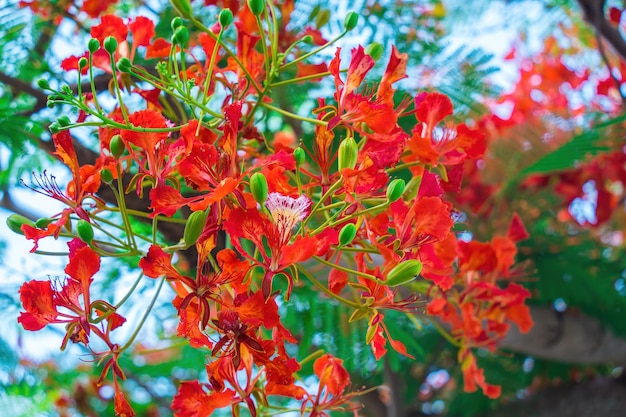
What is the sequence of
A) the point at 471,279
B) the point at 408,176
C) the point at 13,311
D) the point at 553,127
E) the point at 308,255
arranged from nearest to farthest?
the point at 308,255, the point at 471,279, the point at 408,176, the point at 13,311, the point at 553,127

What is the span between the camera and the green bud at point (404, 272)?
0.50 meters

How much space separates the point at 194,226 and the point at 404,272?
5.7 inches

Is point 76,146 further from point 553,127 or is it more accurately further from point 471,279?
point 553,127

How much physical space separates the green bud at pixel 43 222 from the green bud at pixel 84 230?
43 mm

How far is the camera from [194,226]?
496mm

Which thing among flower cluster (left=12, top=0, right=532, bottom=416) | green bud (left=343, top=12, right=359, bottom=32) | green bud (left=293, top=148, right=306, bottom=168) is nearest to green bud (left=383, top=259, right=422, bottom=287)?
flower cluster (left=12, top=0, right=532, bottom=416)

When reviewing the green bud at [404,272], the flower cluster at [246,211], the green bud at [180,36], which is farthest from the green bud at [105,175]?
the green bud at [404,272]

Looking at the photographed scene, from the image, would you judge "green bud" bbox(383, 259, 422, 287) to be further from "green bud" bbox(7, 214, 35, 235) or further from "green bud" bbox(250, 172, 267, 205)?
"green bud" bbox(7, 214, 35, 235)

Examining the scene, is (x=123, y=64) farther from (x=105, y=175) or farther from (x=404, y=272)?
(x=404, y=272)

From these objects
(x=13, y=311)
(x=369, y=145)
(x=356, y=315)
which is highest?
(x=13, y=311)

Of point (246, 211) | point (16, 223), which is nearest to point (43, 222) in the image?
point (16, 223)

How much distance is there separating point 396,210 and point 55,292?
0.84 feet

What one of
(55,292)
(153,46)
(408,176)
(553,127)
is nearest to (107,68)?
(153,46)

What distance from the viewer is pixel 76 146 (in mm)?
779
